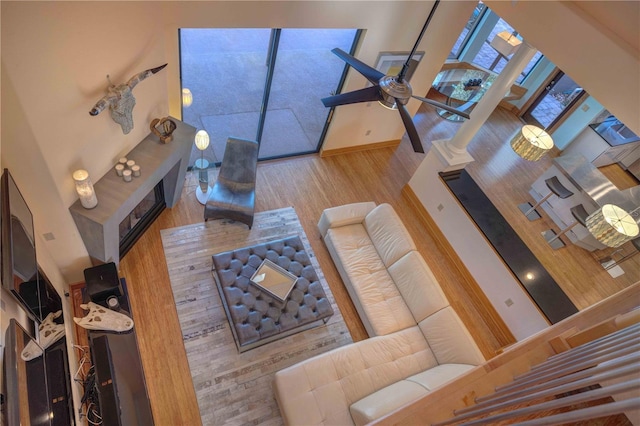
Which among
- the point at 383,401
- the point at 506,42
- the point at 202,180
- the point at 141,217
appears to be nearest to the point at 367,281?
the point at 383,401

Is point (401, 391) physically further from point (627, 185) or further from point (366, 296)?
point (627, 185)

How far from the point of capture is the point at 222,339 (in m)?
4.20

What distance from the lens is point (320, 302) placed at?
14.2 feet

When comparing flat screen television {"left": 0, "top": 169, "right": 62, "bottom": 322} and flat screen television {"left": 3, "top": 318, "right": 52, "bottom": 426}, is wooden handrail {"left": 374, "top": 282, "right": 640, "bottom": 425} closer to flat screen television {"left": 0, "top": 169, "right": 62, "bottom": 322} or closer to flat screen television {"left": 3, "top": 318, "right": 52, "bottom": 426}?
flat screen television {"left": 3, "top": 318, "right": 52, "bottom": 426}

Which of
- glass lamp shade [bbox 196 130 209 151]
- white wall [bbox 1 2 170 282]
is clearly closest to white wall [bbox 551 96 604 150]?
glass lamp shade [bbox 196 130 209 151]

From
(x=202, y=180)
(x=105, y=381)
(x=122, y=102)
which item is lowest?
(x=105, y=381)

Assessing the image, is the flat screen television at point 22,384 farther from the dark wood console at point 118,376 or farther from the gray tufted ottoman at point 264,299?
the gray tufted ottoman at point 264,299

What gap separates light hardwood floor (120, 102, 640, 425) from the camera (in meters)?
3.96

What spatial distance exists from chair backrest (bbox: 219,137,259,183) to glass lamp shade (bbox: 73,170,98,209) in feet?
6.15

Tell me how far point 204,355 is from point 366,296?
6.32ft

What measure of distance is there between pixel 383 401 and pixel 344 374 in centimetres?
48

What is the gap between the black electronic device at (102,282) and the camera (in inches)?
145

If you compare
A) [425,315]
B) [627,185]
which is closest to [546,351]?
[425,315]

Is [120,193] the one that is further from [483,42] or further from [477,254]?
[483,42]
